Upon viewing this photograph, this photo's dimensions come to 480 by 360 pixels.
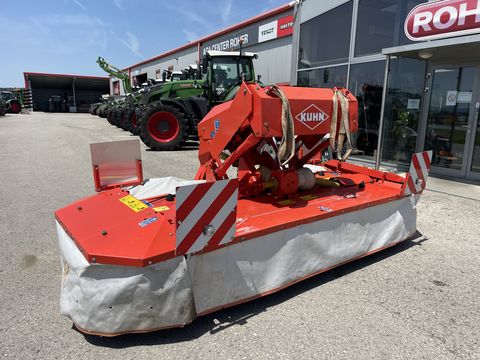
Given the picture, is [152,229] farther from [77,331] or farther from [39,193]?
[39,193]

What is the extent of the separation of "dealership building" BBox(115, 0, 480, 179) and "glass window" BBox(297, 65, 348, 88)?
2 centimetres

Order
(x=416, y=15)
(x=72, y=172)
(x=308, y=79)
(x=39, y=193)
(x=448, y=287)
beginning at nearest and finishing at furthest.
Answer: (x=448, y=287), (x=39, y=193), (x=416, y=15), (x=72, y=172), (x=308, y=79)

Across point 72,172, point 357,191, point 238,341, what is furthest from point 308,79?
point 238,341

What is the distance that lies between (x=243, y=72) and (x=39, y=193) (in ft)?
23.3

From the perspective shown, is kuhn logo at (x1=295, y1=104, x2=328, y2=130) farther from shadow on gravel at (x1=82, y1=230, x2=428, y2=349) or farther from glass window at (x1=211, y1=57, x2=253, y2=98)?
glass window at (x1=211, y1=57, x2=253, y2=98)

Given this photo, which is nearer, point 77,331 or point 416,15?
point 77,331

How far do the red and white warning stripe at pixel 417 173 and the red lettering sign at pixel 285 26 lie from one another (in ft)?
36.4

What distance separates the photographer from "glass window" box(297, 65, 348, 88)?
29.5 feet

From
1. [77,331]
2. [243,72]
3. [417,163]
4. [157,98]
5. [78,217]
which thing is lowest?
[77,331]

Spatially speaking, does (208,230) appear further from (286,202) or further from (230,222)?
(286,202)

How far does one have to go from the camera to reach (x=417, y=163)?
3541 mm

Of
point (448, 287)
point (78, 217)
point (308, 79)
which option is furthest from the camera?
point (308, 79)

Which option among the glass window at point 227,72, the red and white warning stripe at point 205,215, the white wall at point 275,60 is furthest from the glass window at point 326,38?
the red and white warning stripe at point 205,215

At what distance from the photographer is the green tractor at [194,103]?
10.3 m
